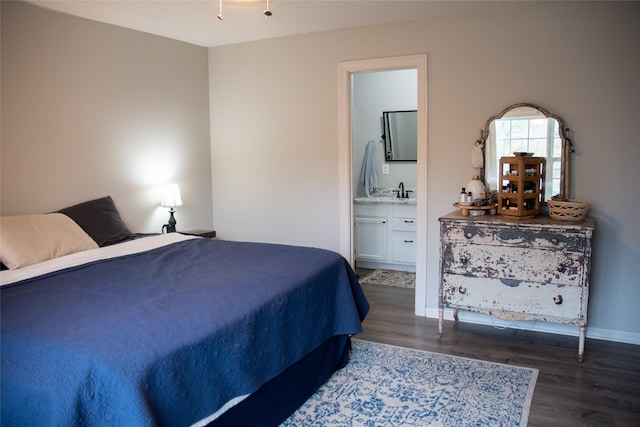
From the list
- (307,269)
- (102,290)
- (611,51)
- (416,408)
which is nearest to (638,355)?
(416,408)

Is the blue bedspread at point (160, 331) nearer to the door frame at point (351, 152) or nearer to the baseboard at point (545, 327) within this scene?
the door frame at point (351, 152)

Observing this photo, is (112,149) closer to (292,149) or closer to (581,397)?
(292,149)

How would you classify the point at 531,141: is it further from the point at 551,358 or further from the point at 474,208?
the point at 551,358

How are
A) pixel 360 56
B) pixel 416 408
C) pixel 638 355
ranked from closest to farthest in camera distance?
pixel 416 408 → pixel 638 355 → pixel 360 56

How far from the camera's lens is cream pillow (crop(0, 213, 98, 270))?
2.64 meters

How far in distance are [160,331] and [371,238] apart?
12.5 feet

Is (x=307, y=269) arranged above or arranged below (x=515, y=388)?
above

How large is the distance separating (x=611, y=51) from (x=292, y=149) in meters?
2.59

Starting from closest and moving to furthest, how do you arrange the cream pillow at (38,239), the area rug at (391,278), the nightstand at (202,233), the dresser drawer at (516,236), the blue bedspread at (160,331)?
the blue bedspread at (160,331), the cream pillow at (38,239), the dresser drawer at (516,236), the nightstand at (202,233), the area rug at (391,278)

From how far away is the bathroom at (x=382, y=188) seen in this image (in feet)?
17.0

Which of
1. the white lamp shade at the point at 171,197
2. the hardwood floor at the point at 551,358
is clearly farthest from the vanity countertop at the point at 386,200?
the white lamp shade at the point at 171,197

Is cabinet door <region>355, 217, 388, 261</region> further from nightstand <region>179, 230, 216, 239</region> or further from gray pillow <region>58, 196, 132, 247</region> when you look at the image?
gray pillow <region>58, 196, 132, 247</region>

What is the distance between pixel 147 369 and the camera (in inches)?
60.6

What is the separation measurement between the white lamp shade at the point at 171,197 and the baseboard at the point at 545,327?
2.35 meters
